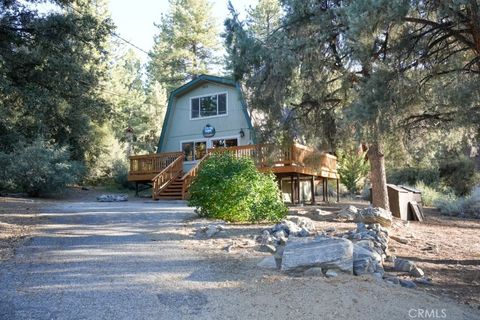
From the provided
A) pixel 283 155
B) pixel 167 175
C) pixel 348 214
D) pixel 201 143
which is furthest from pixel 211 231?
pixel 201 143

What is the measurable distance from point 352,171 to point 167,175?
9.85m

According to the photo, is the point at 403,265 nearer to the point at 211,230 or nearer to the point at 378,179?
the point at 211,230

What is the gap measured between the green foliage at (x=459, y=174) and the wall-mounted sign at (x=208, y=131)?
1298 centimetres

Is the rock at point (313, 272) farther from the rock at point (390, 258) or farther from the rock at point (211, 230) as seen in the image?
the rock at point (211, 230)

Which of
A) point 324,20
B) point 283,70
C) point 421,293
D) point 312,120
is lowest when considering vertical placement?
point 421,293

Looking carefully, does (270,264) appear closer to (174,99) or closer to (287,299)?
(287,299)

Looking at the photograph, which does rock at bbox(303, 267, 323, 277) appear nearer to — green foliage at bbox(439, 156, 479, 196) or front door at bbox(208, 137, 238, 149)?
front door at bbox(208, 137, 238, 149)

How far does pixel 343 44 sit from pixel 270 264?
6050mm

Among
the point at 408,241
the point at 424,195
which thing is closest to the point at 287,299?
the point at 408,241

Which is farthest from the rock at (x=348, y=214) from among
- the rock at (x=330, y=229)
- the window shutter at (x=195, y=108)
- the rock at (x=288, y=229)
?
the window shutter at (x=195, y=108)

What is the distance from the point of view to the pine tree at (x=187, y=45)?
130 ft

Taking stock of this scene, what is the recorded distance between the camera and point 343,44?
9.99 m

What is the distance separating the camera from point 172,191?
18.2 m

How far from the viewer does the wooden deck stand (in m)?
14.5
